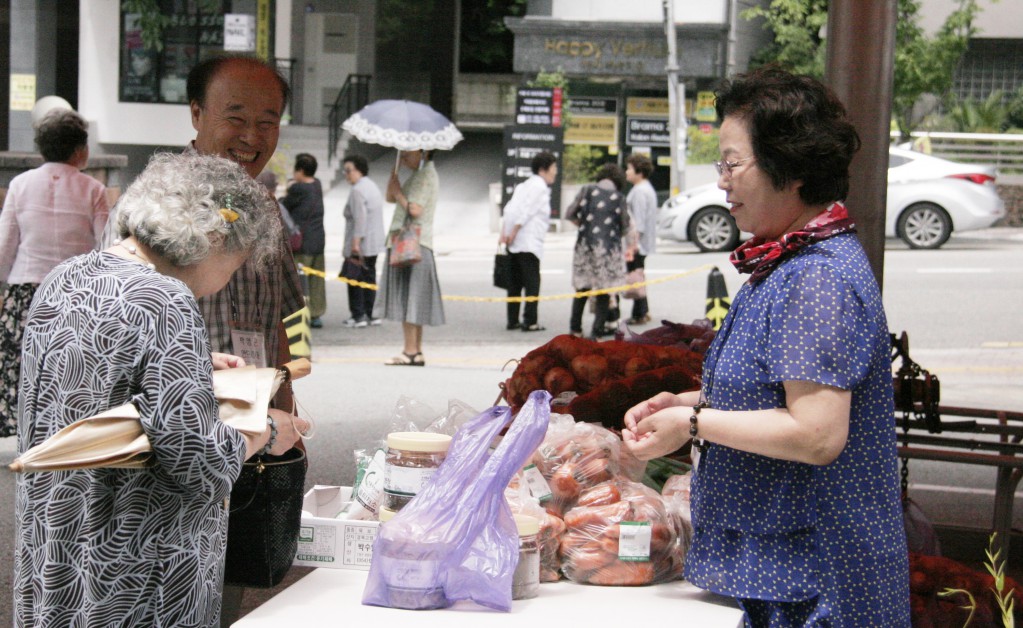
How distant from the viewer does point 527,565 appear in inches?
96.1

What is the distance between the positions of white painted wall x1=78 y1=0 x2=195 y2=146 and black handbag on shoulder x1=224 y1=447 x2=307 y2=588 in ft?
74.9

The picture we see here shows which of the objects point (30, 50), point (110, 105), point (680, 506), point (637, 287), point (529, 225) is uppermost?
point (30, 50)

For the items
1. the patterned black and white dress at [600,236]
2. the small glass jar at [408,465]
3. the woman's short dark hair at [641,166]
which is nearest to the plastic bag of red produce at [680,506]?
the small glass jar at [408,465]

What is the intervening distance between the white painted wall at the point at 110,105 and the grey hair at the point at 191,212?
2300 cm

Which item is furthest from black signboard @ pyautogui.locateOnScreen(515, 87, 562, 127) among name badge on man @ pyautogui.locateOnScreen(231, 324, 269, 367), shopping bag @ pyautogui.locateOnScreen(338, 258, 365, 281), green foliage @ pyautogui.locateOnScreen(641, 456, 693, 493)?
name badge on man @ pyautogui.locateOnScreen(231, 324, 269, 367)

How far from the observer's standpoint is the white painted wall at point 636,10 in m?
28.9

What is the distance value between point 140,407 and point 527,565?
0.85 metres

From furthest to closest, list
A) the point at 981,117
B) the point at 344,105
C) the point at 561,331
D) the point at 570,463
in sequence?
1. the point at 344,105
2. the point at 981,117
3. the point at 561,331
4. the point at 570,463

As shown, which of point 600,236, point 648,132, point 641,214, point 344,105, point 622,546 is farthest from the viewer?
point 344,105

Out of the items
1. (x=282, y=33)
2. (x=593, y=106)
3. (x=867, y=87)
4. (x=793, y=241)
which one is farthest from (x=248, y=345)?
(x=593, y=106)

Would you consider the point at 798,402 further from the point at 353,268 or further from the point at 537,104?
the point at 537,104

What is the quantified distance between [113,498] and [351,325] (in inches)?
461

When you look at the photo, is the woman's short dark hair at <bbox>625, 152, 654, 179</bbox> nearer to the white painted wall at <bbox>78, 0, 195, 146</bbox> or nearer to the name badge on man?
the name badge on man

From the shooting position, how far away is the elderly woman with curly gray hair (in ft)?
6.97
